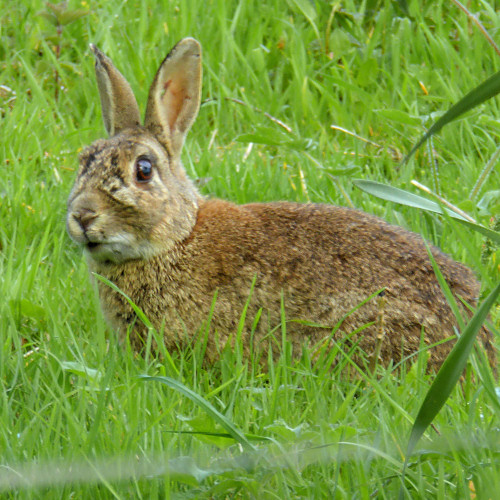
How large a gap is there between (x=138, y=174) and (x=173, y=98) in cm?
64

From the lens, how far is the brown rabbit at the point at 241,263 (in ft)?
13.1

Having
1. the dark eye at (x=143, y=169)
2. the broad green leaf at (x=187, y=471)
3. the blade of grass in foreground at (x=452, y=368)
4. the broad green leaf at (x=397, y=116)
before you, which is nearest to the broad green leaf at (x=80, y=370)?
the broad green leaf at (x=187, y=471)

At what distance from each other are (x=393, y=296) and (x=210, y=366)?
88 centimetres

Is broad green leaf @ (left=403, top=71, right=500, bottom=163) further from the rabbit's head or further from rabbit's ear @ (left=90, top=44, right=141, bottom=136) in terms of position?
rabbit's ear @ (left=90, top=44, right=141, bottom=136)

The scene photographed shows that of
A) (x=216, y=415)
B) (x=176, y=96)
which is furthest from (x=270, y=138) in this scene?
(x=216, y=415)

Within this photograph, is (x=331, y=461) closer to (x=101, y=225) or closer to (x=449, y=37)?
(x=101, y=225)

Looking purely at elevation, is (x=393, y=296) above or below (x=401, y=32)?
below

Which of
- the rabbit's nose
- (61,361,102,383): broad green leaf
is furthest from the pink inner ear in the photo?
(61,361,102,383): broad green leaf

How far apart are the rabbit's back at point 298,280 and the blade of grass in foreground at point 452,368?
1.68 metres

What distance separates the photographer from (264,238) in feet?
14.3

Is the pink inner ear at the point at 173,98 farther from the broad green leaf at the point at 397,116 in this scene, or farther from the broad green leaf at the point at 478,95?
the broad green leaf at the point at 478,95

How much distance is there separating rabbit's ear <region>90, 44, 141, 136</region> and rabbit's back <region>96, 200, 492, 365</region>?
0.68 metres

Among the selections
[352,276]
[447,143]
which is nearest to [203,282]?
[352,276]

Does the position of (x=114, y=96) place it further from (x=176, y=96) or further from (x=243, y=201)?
(x=243, y=201)
